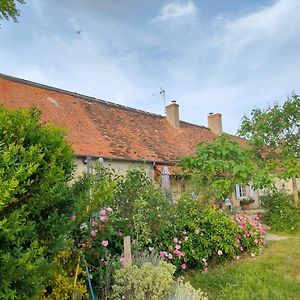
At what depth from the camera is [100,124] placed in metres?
16.2

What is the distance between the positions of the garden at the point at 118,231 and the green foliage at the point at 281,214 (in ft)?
0.66

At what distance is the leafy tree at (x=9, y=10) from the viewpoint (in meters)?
12.3

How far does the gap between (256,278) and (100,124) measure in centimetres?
1211

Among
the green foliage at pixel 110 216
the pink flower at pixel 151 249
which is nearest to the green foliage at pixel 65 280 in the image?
the green foliage at pixel 110 216

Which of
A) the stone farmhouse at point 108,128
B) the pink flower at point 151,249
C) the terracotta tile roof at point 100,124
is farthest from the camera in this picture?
the terracotta tile roof at point 100,124

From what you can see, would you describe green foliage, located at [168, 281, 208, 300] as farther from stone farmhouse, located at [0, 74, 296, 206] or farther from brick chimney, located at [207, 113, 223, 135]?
brick chimney, located at [207, 113, 223, 135]

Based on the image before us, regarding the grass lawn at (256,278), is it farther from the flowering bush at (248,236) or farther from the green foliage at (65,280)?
the green foliage at (65,280)

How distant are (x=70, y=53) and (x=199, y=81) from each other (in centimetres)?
499

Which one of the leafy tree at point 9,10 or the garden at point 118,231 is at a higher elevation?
the leafy tree at point 9,10

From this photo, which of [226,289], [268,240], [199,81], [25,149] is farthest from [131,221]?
[199,81]

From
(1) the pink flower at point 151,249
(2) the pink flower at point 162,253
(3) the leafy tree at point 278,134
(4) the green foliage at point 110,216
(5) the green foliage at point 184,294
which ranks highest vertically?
(3) the leafy tree at point 278,134

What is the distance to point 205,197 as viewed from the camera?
805cm

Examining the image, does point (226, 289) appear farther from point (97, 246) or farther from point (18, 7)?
point (18, 7)

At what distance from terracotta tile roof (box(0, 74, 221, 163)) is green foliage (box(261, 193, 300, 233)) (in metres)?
5.28
